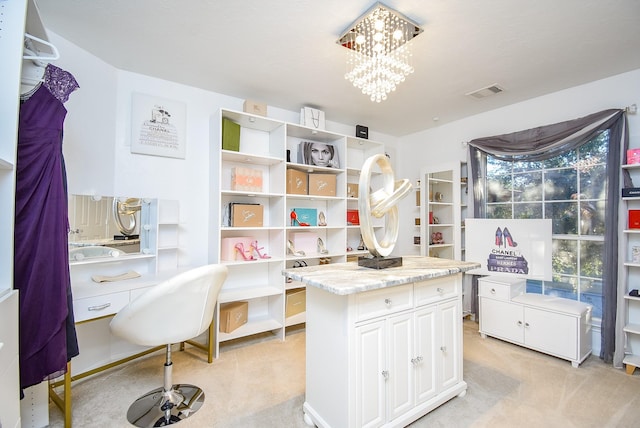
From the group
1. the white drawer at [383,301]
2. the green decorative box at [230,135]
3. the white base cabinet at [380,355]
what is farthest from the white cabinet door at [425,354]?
the green decorative box at [230,135]

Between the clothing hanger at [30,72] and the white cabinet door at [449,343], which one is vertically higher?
the clothing hanger at [30,72]

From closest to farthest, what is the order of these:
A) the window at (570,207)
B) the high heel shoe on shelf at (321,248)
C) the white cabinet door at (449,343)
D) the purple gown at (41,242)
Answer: the purple gown at (41,242)
the white cabinet door at (449,343)
the window at (570,207)
the high heel shoe on shelf at (321,248)

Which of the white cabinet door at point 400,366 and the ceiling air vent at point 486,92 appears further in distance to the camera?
the ceiling air vent at point 486,92

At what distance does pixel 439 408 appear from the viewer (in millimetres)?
1857

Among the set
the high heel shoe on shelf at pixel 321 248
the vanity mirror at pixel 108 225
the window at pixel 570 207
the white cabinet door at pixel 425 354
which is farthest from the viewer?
the high heel shoe on shelf at pixel 321 248

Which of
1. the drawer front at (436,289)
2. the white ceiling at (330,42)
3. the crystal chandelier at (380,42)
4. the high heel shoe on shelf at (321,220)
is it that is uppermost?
the white ceiling at (330,42)

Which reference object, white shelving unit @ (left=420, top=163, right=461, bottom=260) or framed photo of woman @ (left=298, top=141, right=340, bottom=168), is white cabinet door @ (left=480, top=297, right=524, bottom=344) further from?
framed photo of woman @ (left=298, top=141, right=340, bottom=168)

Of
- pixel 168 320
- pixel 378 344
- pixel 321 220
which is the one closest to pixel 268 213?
pixel 321 220

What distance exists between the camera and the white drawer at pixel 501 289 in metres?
2.87

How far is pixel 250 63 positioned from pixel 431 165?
282 cm

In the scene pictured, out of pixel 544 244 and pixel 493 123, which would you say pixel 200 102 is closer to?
pixel 493 123

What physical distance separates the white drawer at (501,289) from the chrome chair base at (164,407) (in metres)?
2.82

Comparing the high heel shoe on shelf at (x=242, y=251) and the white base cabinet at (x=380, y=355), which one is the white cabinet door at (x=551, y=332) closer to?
the white base cabinet at (x=380, y=355)

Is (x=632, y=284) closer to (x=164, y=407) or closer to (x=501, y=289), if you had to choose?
(x=501, y=289)
